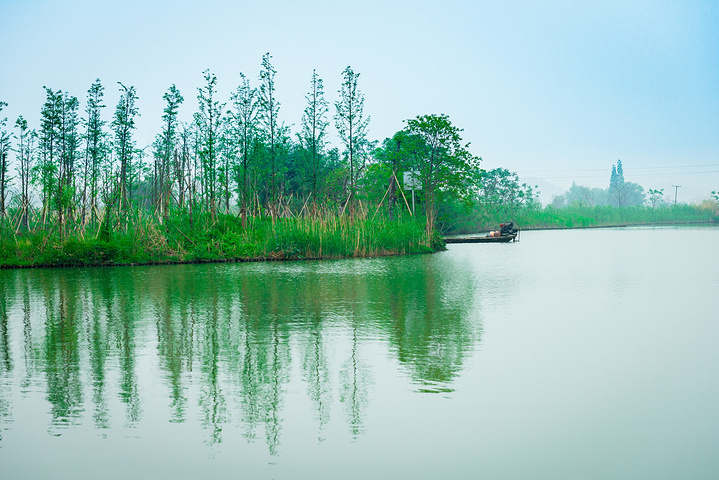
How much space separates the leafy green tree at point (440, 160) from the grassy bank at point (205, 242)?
8.79 meters

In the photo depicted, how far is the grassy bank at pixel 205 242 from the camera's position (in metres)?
16.4

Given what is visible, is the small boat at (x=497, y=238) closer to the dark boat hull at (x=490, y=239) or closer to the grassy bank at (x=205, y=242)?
the dark boat hull at (x=490, y=239)

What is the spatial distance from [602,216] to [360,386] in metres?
57.3

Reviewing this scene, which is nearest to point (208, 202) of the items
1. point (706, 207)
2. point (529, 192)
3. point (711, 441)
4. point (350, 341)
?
point (350, 341)

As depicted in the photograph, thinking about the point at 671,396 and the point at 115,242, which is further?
the point at 115,242

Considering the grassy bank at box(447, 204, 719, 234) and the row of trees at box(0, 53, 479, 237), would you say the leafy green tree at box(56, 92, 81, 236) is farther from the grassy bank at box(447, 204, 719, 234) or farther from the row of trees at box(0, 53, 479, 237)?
the grassy bank at box(447, 204, 719, 234)

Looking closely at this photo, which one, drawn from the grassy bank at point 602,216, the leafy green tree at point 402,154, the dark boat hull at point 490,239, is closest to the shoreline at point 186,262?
the leafy green tree at point 402,154

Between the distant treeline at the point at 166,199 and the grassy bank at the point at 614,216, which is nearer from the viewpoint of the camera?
the distant treeline at the point at 166,199

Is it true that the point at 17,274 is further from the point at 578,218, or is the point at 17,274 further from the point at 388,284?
the point at 578,218

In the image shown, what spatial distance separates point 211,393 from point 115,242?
1353cm

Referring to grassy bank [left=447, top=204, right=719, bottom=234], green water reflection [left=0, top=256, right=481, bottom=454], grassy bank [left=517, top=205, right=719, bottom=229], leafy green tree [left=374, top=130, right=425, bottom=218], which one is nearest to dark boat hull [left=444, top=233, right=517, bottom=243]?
leafy green tree [left=374, top=130, right=425, bottom=218]

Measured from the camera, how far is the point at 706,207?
5903 cm

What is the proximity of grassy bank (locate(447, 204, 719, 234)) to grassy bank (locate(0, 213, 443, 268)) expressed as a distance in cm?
2944

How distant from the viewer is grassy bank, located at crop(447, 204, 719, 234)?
51750mm
